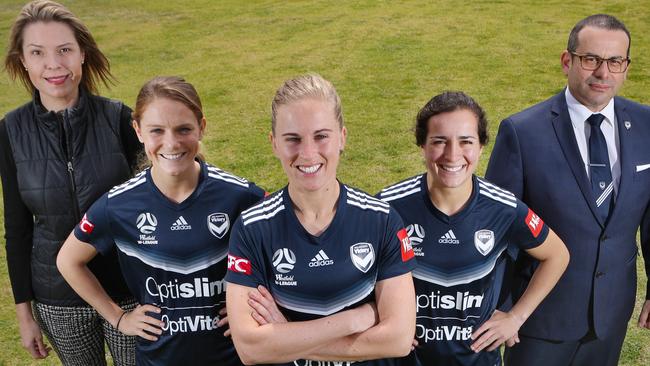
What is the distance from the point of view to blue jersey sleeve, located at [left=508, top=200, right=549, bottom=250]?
9.99 ft

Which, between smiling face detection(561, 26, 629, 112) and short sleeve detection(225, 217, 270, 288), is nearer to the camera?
short sleeve detection(225, 217, 270, 288)

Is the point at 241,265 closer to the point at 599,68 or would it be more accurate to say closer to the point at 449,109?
the point at 449,109

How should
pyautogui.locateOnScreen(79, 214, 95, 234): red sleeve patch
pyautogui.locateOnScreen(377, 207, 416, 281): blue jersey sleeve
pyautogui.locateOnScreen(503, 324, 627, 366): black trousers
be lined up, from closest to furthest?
pyautogui.locateOnScreen(377, 207, 416, 281): blue jersey sleeve < pyautogui.locateOnScreen(79, 214, 95, 234): red sleeve patch < pyautogui.locateOnScreen(503, 324, 627, 366): black trousers

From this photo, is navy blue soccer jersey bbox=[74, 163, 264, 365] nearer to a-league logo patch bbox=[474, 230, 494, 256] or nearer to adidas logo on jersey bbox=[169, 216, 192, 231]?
adidas logo on jersey bbox=[169, 216, 192, 231]

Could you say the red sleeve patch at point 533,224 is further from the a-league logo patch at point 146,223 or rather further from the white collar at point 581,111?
the a-league logo patch at point 146,223

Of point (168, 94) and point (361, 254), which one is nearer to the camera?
point (361, 254)

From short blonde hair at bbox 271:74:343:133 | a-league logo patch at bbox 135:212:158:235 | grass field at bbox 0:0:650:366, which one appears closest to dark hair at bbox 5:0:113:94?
a-league logo patch at bbox 135:212:158:235

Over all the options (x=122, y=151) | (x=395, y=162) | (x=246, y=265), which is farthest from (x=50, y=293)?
(x=395, y=162)

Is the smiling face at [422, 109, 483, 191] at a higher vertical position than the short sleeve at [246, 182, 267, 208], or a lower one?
higher

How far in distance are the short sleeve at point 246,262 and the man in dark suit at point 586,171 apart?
4.75 ft

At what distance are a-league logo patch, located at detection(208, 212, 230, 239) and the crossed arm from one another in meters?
0.41

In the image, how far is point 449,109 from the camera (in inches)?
117

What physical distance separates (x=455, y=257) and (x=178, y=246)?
1.26 metres

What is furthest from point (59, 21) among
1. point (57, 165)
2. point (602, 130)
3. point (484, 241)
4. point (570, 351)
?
point (570, 351)
